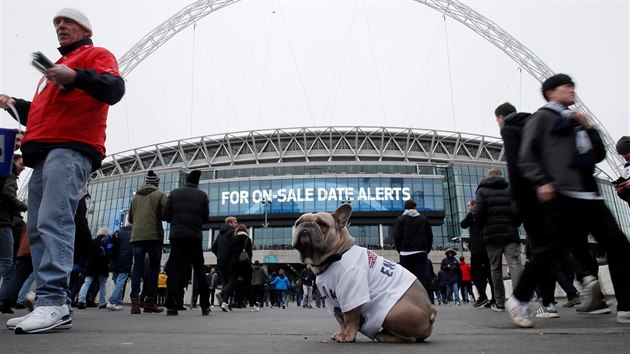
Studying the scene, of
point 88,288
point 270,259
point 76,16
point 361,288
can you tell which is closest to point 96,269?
point 88,288

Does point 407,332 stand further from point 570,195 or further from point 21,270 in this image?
point 21,270

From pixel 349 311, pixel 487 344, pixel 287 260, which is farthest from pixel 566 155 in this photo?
pixel 287 260

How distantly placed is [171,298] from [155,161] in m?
64.6

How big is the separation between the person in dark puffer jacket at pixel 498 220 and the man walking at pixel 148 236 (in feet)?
15.4

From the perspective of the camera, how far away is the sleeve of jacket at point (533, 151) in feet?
11.9

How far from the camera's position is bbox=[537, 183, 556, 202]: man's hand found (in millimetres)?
3457

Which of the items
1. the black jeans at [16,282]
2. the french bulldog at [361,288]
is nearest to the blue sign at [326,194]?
the black jeans at [16,282]

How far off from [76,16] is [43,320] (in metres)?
2.16

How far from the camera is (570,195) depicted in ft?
11.7

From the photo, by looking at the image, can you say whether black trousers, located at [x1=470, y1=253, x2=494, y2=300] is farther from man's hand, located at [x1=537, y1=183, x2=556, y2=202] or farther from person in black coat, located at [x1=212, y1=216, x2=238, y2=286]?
man's hand, located at [x1=537, y1=183, x2=556, y2=202]

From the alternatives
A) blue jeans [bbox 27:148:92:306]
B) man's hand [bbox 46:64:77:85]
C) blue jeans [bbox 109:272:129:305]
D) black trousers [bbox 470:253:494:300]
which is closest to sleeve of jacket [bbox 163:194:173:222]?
blue jeans [bbox 109:272:129:305]

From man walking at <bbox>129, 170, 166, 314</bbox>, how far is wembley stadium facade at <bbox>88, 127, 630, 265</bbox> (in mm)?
39935

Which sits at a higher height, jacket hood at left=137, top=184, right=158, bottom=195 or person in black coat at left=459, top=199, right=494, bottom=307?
jacket hood at left=137, top=184, right=158, bottom=195

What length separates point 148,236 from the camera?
7219 mm
